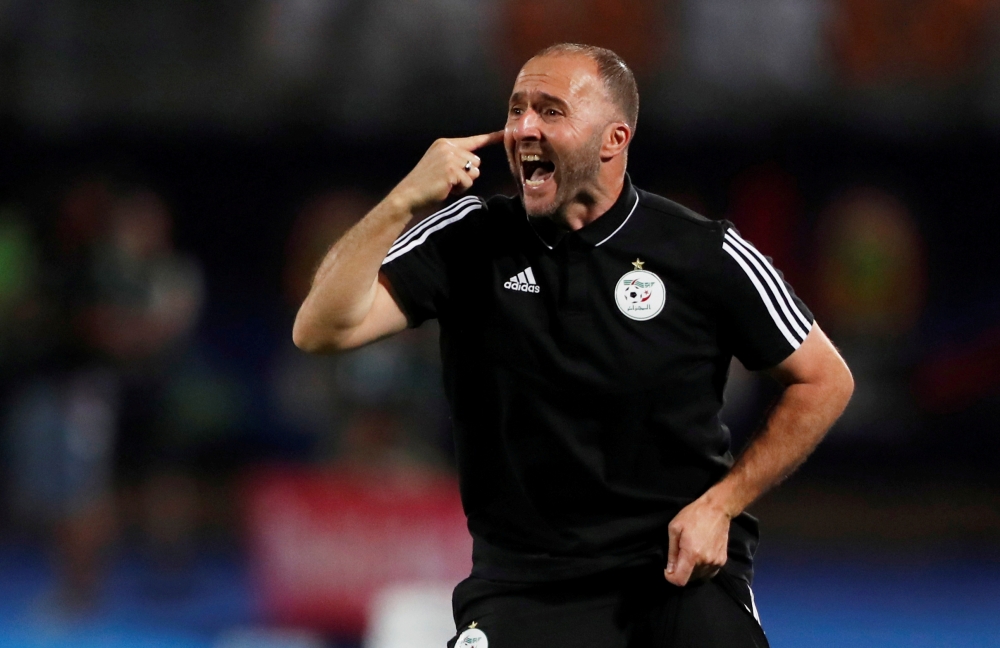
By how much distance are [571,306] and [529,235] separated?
0.26m

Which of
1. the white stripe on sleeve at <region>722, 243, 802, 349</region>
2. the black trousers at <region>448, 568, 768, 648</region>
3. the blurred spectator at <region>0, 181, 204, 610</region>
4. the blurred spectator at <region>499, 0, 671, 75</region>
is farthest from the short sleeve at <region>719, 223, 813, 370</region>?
the blurred spectator at <region>499, 0, 671, 75</region>

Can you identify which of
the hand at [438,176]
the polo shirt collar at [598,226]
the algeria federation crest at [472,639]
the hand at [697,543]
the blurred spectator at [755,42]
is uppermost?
the blurred spectator at [755,42]

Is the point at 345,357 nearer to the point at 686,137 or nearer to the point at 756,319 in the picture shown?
the point at 686,137

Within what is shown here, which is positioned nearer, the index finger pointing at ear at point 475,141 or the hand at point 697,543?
the hand at point 697,543

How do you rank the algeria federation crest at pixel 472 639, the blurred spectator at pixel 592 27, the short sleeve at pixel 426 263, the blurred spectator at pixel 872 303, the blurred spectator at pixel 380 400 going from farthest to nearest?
the blurred spectator at pixel 872 303
the blurred spectator at pixel 592 27
the blurred spectator at pixel 380 400
the short sleeve at pixel 426 263
the algeria federation crest at pixel 472 639

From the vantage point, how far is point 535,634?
377 centimetres

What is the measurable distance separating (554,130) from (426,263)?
492 millimetres

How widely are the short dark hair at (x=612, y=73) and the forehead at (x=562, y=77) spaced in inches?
0.8

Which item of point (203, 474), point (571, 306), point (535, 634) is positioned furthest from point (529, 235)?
point (203, 474)

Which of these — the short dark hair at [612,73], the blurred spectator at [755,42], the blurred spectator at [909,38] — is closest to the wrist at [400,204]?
the short dark hair at [612,73]

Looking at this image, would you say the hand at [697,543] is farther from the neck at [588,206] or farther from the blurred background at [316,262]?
the blurred background at [316,262]

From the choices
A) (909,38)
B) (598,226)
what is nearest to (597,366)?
(598,226)

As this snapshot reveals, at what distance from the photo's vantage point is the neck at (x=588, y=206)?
3.94 meters

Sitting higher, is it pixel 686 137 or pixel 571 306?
pixel 686 137
